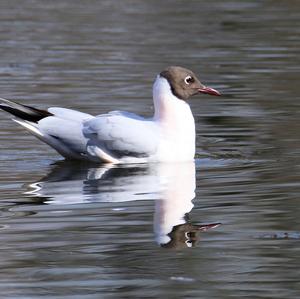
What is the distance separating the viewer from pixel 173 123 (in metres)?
12.5

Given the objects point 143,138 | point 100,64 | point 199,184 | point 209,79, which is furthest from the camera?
point 100,64

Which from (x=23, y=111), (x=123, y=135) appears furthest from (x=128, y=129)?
(x=23, y=111)

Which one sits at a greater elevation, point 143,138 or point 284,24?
point 284,24

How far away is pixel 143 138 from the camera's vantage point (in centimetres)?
1228

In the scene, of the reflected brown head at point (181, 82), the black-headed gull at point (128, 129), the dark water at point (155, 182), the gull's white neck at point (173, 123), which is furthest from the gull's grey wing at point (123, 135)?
the reflected brown head at point (181, 82)

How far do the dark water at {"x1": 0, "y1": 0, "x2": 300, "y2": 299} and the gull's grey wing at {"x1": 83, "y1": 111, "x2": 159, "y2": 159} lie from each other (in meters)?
0.22

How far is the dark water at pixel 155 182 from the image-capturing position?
798 cm

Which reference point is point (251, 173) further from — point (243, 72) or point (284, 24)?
point (284, 24)

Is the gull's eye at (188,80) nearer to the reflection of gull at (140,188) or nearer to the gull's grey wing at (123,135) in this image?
the gull's grey wing at (123,135)

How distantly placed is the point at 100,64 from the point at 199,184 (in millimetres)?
7807

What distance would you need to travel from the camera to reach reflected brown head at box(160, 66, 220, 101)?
42.0 ft

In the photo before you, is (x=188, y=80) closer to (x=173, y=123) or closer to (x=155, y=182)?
(x=173, y=123)

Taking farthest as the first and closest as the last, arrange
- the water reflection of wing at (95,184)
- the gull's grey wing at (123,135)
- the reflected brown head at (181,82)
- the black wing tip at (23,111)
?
the reflected brown head at (181,82) → the black wing tip at (23,111) → the gull's grey wing at (123,135) → the water reflection of wing at (95,184)

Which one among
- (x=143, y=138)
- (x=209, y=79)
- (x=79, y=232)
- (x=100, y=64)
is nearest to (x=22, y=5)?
(x=100, y=64)
